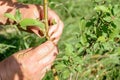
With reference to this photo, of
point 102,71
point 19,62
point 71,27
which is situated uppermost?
point 19,62

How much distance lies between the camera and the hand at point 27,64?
57.9 inches

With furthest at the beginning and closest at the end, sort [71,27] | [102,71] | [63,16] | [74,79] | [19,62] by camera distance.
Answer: [63,16], [71,27], [102,71], [74,79], [19,62]

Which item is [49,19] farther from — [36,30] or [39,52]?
[39,52]

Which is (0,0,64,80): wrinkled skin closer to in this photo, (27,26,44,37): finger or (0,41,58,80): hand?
(0,41,58,80): hand

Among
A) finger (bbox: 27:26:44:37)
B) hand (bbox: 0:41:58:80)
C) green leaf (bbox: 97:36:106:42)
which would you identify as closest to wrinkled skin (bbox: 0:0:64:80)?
hand (bbox: 0:41:58:80)

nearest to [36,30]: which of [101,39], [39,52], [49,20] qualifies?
[49,20]

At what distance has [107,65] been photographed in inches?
107

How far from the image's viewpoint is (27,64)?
1.47 meters

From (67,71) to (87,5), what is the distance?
87.7 inches

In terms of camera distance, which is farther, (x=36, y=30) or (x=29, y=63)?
(x=36, y=30)

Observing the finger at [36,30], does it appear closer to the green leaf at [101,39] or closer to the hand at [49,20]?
the hand at [49,20]

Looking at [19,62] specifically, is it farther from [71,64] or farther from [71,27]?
A: [71,27]

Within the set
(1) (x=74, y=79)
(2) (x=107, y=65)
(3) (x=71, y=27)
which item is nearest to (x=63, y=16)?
(3) (x=71, y=27)

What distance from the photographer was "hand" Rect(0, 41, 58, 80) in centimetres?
147
